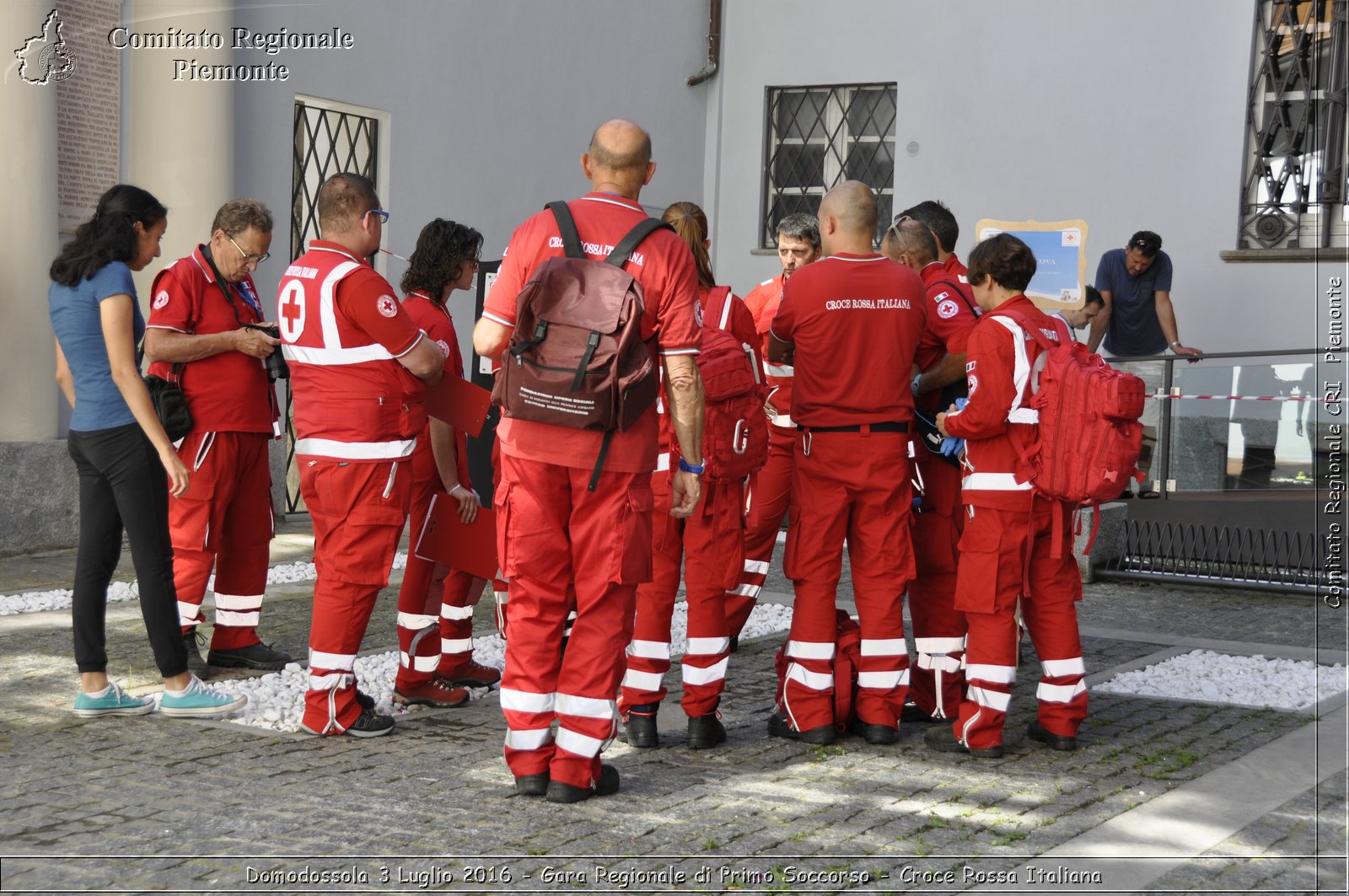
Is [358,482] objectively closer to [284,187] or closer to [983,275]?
[983,275]

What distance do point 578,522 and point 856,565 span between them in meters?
1.44

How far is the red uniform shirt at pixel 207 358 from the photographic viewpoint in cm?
646

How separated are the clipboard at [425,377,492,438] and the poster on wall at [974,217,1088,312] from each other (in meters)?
7.97

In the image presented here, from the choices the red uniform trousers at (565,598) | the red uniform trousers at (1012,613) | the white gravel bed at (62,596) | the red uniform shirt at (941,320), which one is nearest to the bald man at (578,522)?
the red uniform trousers at (565,598)

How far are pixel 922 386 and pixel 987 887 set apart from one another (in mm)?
2479

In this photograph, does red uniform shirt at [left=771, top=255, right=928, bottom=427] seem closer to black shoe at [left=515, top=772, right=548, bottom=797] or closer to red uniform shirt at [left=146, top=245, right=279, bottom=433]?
black shoe at [left=515, top=772, right=548, bottom=797]

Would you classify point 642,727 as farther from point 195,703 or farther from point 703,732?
point 195,703

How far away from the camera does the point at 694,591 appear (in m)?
5.62

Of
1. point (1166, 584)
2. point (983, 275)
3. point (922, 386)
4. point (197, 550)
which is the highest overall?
point (983, 275)

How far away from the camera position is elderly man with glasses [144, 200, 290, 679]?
649cm

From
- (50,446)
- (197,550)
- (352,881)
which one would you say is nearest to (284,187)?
(50,446)

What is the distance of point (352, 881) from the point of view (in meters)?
3.90

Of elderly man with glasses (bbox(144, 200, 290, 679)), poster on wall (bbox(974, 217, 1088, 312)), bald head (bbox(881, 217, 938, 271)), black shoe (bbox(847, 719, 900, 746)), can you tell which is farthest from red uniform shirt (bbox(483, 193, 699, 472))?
poster on wall (bbox(974, 217, 1088, 312))

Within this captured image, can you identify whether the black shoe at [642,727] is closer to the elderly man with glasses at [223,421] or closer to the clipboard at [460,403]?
the clipboard at [460,403]
